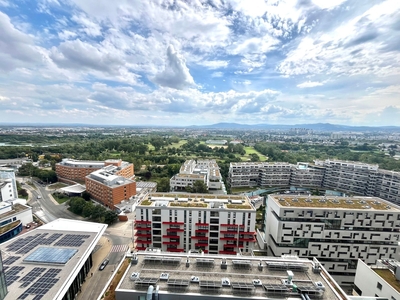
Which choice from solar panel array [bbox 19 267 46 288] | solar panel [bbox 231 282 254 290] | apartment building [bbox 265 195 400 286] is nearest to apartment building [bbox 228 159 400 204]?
apartment building [bbox 265 195 400 286]

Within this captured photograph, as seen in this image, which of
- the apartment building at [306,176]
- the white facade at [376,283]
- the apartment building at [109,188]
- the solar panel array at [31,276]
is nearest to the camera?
the white facade at [376,283]

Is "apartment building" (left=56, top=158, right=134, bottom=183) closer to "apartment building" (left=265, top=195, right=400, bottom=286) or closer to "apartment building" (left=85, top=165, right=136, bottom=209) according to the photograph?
"apartment building" (left=85, top=165, right=136, bottom=209)

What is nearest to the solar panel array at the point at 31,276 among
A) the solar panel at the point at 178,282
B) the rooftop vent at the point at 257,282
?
the solar panel at the point at 178,282

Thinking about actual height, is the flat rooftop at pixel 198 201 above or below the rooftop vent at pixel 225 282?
above

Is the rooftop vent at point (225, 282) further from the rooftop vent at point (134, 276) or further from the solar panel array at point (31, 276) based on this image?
the solar panel array at point (31, 276)

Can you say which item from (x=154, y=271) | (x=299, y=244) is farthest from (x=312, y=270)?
(x=154, y=271)

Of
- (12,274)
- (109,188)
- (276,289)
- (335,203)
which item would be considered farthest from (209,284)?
(109,188)
